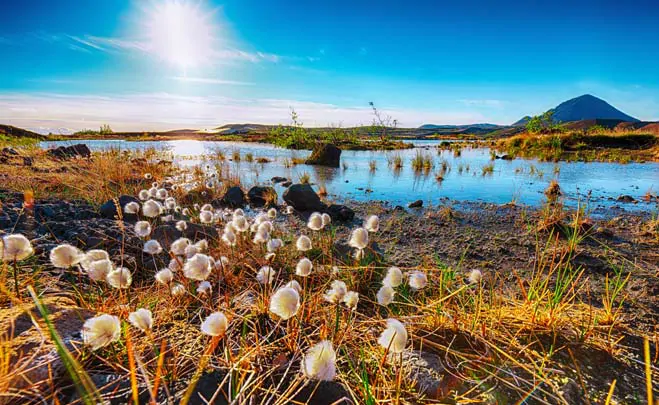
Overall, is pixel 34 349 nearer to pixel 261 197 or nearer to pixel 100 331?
pixel 100 331

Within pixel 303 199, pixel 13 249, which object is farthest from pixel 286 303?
pixel 303 199

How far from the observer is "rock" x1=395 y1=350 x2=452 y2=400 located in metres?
1.37

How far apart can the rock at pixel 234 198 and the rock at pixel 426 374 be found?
6.23 metres

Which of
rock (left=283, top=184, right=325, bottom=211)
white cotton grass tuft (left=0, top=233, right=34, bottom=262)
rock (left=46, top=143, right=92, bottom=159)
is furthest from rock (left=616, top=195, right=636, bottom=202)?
rock (left=46, top=143, right=92, bottom=159)

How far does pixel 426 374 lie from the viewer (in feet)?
4.82

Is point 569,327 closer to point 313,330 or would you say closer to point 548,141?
point 313,330

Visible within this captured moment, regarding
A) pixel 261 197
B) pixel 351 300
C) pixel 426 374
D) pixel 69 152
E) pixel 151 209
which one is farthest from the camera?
pixel 69 152

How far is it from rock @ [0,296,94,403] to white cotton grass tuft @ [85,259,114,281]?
0.20m

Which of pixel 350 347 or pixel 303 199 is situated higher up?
pixel 350 347

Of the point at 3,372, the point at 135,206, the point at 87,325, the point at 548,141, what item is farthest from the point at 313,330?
the point at 548,141

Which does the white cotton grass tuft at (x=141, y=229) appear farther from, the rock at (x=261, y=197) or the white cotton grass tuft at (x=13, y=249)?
the rock at (x=261, y=197)

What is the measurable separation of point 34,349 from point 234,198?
623 centimetres

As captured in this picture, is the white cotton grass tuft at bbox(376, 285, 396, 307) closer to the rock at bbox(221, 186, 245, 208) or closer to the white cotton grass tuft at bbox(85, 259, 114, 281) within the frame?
the white cotton grass tuft at bbox(85, 259, 114, 281)

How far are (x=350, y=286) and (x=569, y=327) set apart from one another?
1.62 metres
